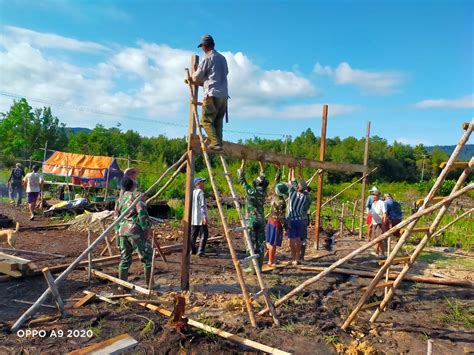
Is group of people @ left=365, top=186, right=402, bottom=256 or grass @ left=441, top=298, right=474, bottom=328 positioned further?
group of people @ left=365, top=186, right=402, bottom=256

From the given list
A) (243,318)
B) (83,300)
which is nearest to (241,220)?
(243,318)

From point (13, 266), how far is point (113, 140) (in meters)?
38.2

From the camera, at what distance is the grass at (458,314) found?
5.32 meters

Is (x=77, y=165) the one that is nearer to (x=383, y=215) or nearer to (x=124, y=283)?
(x=124, y=283)

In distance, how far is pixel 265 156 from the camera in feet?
23.4

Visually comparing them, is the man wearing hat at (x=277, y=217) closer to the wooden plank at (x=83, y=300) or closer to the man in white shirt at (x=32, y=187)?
the wooden plank at (x=83, y=300)

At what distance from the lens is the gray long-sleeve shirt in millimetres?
5676

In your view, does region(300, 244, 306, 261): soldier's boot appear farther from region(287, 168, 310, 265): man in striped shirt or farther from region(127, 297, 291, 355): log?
region(127, 297, 291, 355): log

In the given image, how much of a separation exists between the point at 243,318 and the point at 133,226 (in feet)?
6.77

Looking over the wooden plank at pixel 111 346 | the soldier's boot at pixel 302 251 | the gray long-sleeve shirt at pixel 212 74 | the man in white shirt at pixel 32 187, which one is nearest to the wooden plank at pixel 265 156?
the gray long-sleeve shirt at pixel 212 74

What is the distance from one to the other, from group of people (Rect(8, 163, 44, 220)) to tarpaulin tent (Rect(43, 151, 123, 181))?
5.95ft

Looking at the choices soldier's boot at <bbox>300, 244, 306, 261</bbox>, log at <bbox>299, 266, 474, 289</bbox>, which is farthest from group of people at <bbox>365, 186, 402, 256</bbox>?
soldier's boot at <bbox>300, 244, 306, 261</bbox>

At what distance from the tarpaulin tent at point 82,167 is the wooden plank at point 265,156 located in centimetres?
976

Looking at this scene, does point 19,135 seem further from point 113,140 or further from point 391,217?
point 391,217
